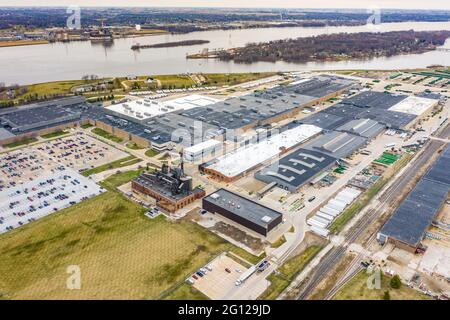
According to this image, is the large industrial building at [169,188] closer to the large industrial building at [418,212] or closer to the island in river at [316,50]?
the large industrial building at [418,212]

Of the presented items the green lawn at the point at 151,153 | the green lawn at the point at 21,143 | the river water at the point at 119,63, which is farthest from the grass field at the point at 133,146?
the river water at the point at 119,63

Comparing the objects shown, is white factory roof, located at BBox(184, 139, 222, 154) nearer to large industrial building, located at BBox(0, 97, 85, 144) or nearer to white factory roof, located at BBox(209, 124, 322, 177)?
white factory roof, located at BBox(209, 124, 322, 177)

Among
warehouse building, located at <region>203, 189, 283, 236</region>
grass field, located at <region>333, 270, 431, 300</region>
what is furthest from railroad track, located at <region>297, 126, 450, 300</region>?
warehouse building, located at <region>203, 189, 283, 236</region>

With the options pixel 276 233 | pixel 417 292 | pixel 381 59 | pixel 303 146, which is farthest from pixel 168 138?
pixel 381 59

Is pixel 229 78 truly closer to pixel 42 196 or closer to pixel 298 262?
pixel 42 196

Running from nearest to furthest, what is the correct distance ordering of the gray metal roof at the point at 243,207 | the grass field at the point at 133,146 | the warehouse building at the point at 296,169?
the gray metal roof at the point at 243,207 < the warehouse building at the point at 296,169 < the grass field at the point at 133,146
